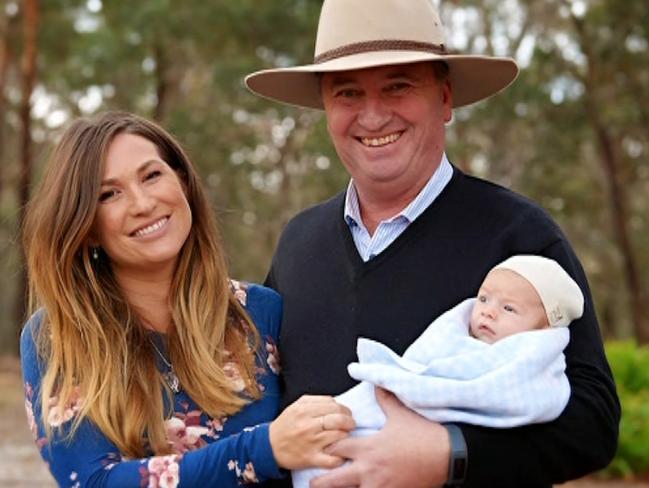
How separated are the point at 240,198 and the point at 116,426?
848 inches

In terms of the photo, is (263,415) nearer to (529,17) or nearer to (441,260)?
(441,260)

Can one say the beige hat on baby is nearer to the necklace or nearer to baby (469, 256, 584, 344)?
baby (469, 256, 584, 344)

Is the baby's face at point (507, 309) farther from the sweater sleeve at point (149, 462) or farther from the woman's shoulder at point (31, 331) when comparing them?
the woman's shoulder at point (31, 331)

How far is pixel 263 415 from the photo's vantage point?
305 cm

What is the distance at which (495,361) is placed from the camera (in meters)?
2.56

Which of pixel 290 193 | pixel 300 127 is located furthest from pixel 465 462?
pixel 290 193

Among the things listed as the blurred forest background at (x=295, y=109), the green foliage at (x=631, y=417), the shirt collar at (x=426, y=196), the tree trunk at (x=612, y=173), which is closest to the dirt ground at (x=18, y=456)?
the green foliage at (x=631, y=417)

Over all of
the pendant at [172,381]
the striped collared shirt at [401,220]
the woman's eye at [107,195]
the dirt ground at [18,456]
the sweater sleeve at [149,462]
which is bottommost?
the dirt ground at [18,456]

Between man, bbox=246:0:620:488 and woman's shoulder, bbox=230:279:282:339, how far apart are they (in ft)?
0.14

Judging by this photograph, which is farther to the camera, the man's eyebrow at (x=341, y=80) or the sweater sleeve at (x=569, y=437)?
the man's eyebrow at (x=341, y=80)

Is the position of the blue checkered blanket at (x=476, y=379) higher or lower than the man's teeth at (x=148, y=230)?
lower

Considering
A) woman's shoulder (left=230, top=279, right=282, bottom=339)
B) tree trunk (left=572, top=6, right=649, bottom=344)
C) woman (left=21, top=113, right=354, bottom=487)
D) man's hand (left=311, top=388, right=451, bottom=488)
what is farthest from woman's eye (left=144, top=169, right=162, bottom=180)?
tree trunk (left=572, top=6, right=649, bottom=344)

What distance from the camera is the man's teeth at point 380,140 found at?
120 inches

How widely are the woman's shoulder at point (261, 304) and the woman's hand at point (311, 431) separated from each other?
57cm
